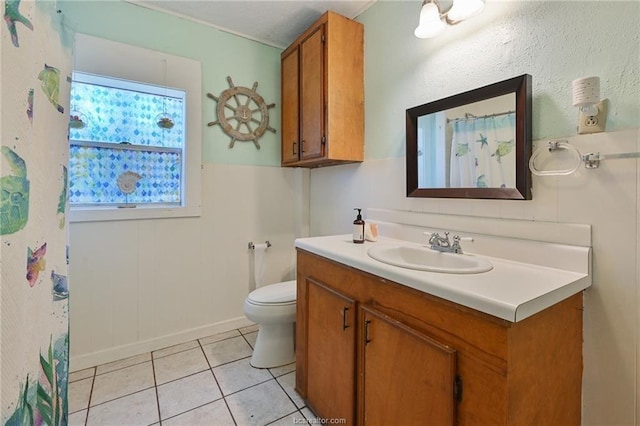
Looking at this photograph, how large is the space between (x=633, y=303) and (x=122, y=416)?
2.18m

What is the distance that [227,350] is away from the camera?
2094 mm

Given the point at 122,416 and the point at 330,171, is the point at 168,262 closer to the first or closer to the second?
the point at 122,416

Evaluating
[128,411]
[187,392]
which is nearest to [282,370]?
[187,392]

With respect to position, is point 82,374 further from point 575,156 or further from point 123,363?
point 575,156

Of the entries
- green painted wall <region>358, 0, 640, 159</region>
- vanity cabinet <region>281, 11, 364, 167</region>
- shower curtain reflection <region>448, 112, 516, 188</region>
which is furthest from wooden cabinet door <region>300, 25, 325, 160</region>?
shower curtain reflection <region>448, 112, 516, 188</region>

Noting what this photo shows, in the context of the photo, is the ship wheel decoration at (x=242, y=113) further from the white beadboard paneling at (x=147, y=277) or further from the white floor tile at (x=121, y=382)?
the white floor tile at (x=121, y=382)

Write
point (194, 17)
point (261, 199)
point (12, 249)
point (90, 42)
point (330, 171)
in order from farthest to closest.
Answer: point (261, 199), point (330, 171), point (194, 17), point (90, 42), point (12, 249)

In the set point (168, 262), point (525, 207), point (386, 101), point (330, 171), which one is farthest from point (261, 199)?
point (525, 207)

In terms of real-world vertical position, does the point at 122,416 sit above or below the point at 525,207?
below

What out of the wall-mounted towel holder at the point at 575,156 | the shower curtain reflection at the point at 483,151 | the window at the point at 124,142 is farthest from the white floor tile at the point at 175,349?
the wall-mounted towel holder at the point at 575,156

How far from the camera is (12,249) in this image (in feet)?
1.64

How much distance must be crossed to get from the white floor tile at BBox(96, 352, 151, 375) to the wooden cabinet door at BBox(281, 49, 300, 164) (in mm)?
1729

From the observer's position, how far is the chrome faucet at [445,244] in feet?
4.32

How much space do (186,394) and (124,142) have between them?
5.41 ft
